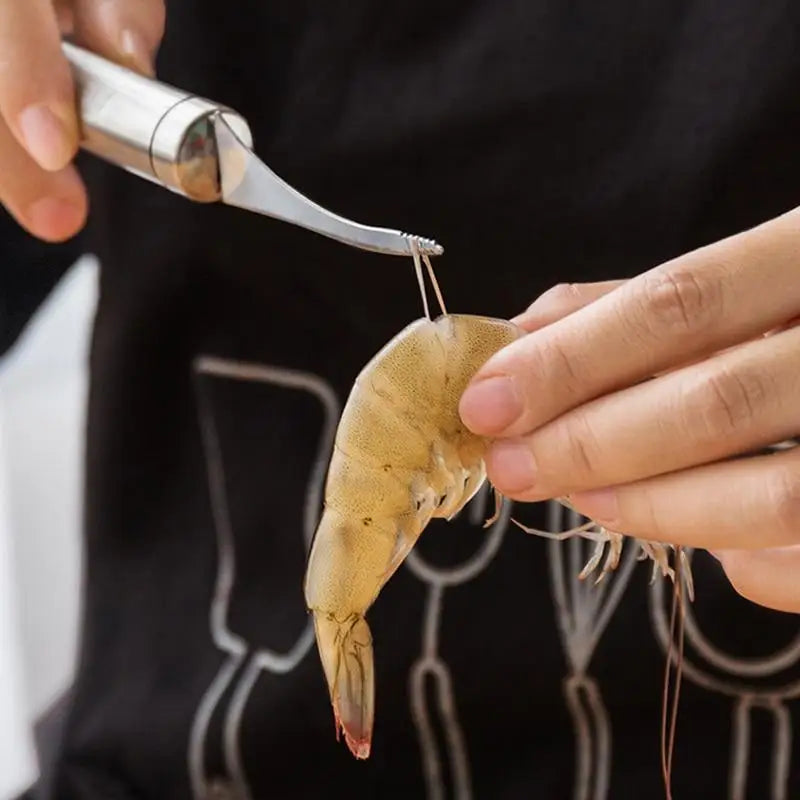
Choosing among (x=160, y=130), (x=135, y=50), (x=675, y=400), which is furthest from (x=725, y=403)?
(x=135, y=50)

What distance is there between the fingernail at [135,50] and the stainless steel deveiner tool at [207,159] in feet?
0.27

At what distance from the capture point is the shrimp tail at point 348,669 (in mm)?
521

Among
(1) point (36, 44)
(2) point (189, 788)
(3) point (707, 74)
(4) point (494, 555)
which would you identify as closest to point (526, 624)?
(4) point (494, 555)

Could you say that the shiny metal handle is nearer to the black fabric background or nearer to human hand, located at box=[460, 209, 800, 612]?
human hand, located at box=[460, 209, 800, 612]

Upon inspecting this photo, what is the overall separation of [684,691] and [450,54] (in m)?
0.46

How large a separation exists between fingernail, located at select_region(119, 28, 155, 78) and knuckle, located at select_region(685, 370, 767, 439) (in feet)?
1.13

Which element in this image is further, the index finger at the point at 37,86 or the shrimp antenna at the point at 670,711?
the shrimp antenna at the point at 670,711

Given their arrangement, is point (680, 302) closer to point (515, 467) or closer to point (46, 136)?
point (515, 467)

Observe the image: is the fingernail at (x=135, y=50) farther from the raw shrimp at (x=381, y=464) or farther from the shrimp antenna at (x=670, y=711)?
the shrimp antenna at (x=670, y=711)

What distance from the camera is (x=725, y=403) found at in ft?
1.57

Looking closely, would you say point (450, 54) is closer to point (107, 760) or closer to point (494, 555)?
point (494, 555)

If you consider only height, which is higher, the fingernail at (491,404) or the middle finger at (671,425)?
the fingernail at (491,404)

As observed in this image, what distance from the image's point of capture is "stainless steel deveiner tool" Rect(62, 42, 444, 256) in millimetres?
507

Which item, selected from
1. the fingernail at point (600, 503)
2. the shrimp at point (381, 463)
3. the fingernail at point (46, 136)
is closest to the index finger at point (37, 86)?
the fingernail at point (46, 136)
